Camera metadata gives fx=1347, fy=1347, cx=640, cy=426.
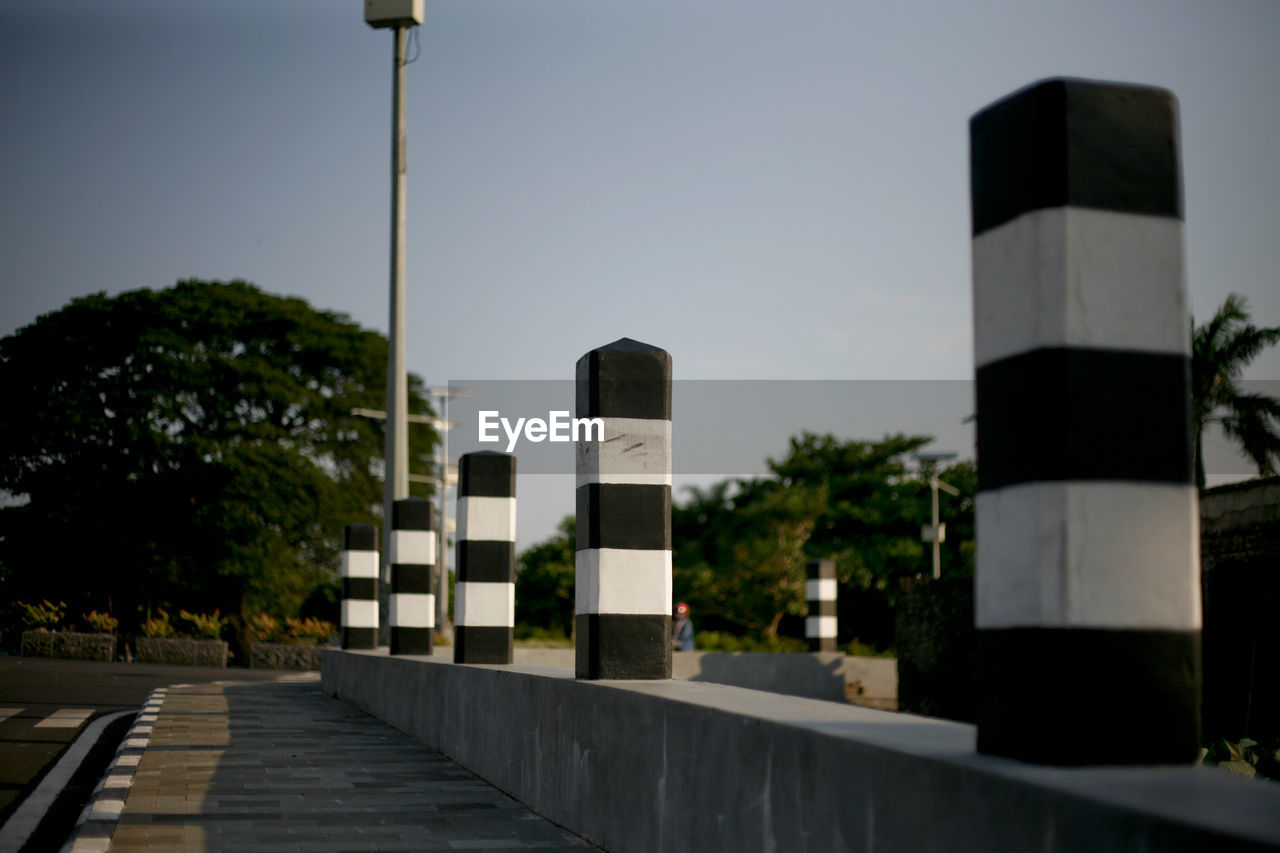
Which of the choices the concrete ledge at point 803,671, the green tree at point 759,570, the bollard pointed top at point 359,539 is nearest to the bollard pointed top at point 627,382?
the bollard pointed top at point 359,539

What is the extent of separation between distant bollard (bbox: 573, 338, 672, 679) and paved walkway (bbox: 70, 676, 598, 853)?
0.85m

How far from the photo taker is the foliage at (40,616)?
32.8 meters

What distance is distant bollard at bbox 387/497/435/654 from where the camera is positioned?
11.8 meters

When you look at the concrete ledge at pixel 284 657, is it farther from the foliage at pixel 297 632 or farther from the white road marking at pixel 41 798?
the white road marking at pixel 41 798

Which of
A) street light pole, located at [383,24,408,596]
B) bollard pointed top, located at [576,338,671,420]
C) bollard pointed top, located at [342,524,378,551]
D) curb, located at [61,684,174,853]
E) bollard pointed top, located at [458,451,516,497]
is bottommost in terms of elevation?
curb, located at [61,684,174,853]

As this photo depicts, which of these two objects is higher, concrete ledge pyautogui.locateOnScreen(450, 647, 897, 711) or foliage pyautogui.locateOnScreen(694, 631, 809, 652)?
concrete ledge pyautogui.locateOnScreen(450, 647, 897, 711)

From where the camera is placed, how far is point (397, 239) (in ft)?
61.7

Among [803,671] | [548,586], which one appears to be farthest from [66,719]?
[548,586]

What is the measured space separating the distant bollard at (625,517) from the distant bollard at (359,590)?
1056 centimetres

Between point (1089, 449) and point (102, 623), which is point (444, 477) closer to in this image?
point (102, 623)

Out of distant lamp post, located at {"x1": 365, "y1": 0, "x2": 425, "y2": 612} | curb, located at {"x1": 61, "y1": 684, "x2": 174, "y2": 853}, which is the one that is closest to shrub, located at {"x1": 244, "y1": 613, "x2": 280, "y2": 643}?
distant lamp post, located at {"x1": 365, "y1": 0, "x2": 425, "y2": 612}

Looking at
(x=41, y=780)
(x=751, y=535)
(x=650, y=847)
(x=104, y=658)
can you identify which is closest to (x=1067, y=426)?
(x=650, y=847)

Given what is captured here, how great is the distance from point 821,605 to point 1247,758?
15.1 meters

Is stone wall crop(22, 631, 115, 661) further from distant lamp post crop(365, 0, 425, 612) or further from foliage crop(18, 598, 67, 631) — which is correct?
distant lamp post crop(365, 0, 425, 612)
